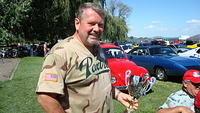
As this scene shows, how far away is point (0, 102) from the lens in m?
6.76

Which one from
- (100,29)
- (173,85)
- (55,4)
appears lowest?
(173,85)

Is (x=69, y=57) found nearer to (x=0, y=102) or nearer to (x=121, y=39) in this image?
(x=0, y=102)

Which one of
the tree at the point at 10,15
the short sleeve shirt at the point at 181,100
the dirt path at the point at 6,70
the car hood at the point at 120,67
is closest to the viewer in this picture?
the short sleeve shirt at the point at 181,100

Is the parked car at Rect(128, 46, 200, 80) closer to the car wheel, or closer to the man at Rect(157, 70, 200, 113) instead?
the car wheel

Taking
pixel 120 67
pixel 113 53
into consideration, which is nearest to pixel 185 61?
pixel 113 53

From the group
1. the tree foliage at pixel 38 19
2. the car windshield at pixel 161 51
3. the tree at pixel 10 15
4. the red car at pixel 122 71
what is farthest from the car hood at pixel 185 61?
the tree foliage at pixel 38 19

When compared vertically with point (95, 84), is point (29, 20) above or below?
above

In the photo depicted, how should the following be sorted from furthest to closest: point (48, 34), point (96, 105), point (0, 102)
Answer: point (48, 34)
point (0, 102)
point (96, 105)

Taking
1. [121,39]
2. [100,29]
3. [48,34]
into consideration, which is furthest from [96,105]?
[121,39]

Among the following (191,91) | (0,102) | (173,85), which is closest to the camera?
(191,91)

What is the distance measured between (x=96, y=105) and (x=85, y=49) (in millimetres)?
488

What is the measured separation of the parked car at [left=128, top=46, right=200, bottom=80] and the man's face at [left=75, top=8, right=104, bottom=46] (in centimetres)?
786

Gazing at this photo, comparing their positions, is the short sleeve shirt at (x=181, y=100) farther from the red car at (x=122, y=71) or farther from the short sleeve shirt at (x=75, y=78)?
the red car at (x=122, y=71)

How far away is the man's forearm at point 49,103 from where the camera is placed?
5.73 feet
